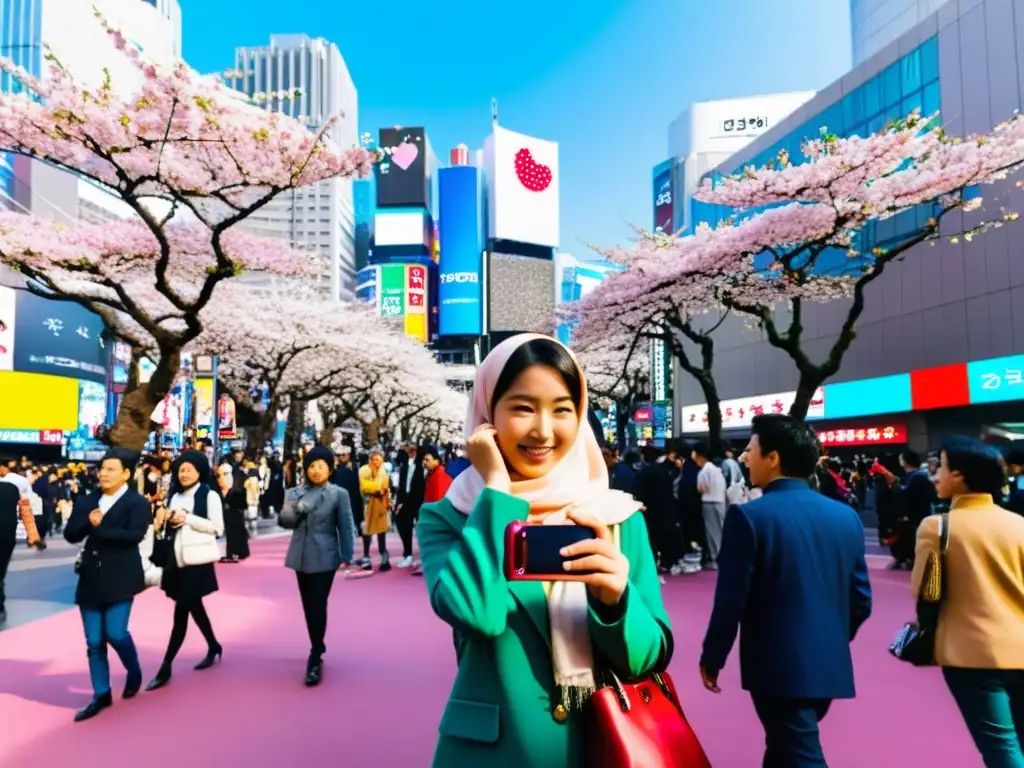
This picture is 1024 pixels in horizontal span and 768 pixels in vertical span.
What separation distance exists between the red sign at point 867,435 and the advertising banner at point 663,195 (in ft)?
80.1

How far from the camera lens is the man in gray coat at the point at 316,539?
6.12 metres

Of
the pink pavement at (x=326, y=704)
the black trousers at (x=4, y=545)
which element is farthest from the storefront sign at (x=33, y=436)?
the pink pavement at (x=326, y=704)

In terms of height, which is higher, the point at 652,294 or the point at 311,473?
the point at 652,294

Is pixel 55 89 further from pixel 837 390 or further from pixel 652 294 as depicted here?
pixel 837 390

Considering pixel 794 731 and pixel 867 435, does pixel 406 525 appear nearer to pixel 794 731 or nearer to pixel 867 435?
pixel 794 731

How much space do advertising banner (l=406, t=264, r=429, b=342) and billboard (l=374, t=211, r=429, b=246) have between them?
5787mm

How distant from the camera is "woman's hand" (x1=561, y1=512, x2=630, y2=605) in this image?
1507mm

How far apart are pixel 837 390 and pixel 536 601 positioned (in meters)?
30.8

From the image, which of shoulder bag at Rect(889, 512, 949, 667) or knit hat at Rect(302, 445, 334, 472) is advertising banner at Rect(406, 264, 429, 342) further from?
shoulder bag at Rect(889, 512, 949, 667)

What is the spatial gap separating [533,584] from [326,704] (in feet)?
13.9

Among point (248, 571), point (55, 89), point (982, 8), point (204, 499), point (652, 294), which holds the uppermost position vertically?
point (982, 8)

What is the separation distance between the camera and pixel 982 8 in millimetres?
22828

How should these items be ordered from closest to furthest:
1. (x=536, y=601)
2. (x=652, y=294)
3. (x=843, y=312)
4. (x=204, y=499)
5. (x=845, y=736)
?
(x=536, y=601) < (x=845, y=736) < (x=204, y=499) < (x=652, y=294) < (x=843, y=312)

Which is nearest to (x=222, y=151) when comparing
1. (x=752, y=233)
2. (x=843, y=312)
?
(x=752, y=233)
